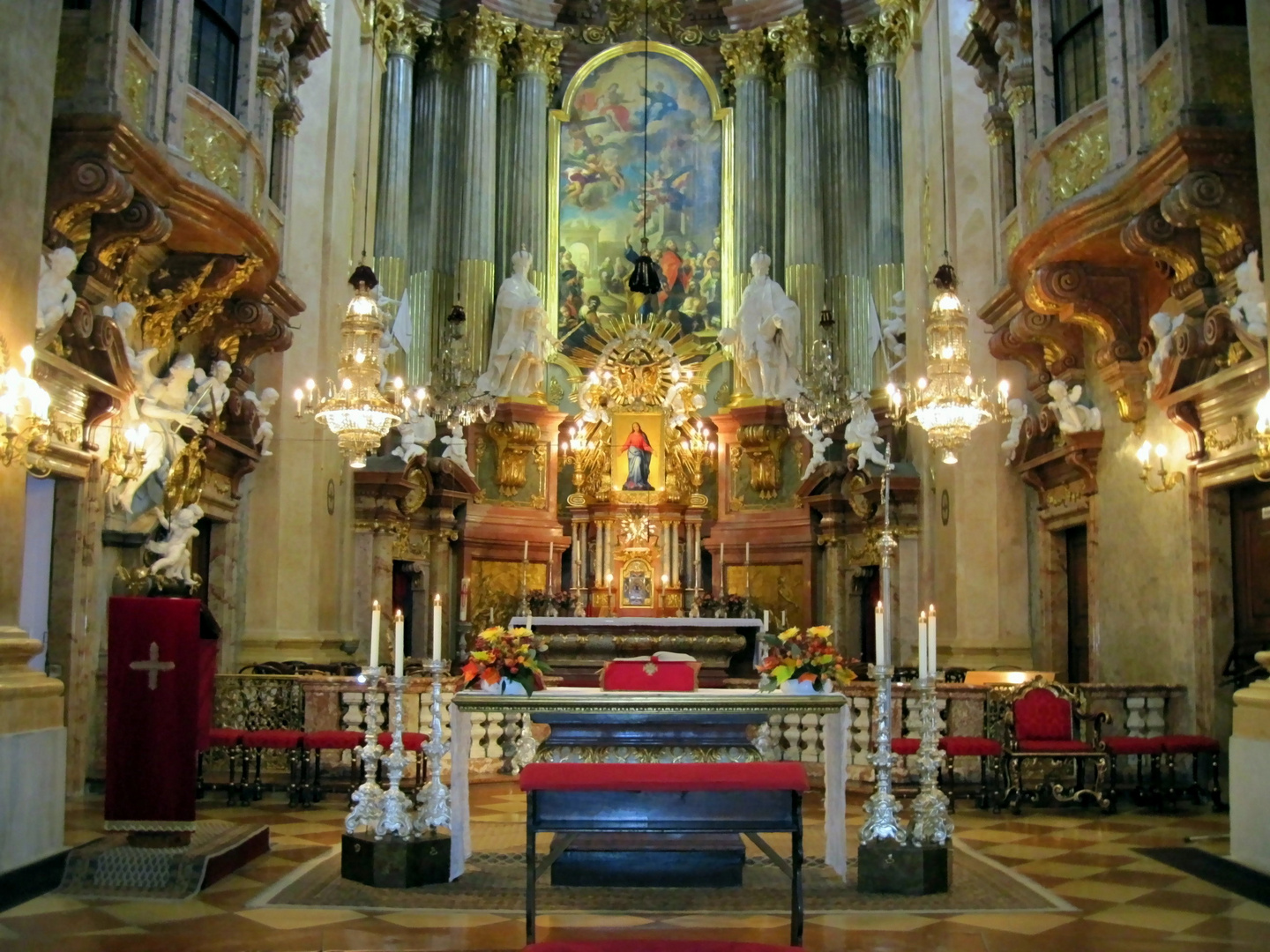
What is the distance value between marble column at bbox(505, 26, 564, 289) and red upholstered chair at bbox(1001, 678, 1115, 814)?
42.0ft

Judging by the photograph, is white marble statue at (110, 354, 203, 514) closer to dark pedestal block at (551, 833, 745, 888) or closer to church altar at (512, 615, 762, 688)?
dark pedestal block at (551, 833, 745, 888)

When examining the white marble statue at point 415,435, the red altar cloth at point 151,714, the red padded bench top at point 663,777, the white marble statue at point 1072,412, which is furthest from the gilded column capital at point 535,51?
the red padded bench top at point 663,777

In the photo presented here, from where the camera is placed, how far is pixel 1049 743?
967cm

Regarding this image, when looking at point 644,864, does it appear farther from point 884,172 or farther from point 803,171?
point 803,171

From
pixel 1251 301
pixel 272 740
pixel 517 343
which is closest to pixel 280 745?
pixel 272 740

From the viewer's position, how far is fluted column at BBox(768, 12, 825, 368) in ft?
65.9

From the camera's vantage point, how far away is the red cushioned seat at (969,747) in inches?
375

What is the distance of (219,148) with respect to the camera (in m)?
11.2

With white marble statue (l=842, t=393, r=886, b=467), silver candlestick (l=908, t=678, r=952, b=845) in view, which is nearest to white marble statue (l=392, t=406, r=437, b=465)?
white marble statue (l=842, t=393, r=886, b=467)

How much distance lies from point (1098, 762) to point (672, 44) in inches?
620

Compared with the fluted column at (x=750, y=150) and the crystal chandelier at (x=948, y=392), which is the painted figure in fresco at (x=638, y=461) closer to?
the fluted column at (x=750, y=150)

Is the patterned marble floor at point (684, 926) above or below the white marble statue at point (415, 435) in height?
below

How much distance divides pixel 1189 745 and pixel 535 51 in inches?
627

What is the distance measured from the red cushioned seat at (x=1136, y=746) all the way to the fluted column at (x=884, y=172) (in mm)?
10260
